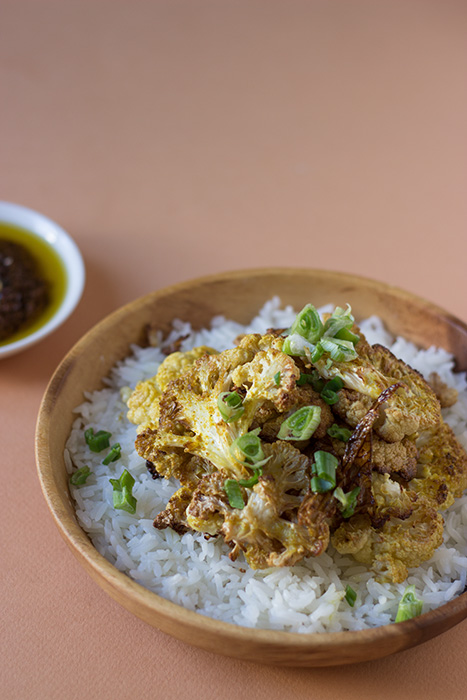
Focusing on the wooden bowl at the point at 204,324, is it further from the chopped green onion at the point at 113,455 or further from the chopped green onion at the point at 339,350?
the chopped green onion at the point at 339,350

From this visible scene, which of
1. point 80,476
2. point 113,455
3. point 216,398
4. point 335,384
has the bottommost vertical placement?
point 80,476

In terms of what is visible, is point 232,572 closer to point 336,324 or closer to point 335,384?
point 335,384

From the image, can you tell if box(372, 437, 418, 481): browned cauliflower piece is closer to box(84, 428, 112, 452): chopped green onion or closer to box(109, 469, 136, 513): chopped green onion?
box(109, 469, 136, 513): chopped green onion

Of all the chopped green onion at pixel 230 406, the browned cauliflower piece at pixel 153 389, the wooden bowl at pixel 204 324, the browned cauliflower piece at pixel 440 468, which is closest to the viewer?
the wooden bowl at pixel 204 324

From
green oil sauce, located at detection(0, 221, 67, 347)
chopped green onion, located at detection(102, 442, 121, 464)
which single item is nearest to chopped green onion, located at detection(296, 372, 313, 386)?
chopped green onion, located at detection(102, 442, 121, 464)

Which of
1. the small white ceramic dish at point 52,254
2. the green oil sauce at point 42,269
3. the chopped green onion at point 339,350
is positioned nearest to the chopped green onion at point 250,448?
the chopped green onion at point 339,350

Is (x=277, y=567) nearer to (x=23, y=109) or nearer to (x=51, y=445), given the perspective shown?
(x=51, y=445)

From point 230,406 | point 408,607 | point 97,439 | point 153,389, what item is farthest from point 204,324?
point 408,607
